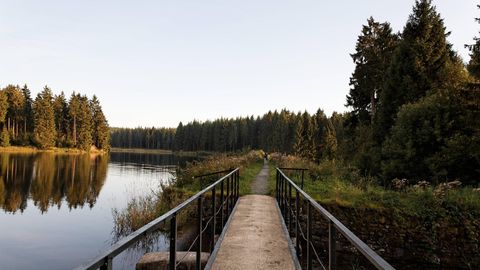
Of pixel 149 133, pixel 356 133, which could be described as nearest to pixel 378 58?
pixel 356 133

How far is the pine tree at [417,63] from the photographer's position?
934 inches

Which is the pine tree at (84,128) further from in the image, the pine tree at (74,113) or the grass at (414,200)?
the grass at (414,200)

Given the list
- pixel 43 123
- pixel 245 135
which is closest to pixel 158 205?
pixel 43 123

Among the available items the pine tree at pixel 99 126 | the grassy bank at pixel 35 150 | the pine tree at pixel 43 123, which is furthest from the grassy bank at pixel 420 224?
the pine tree at pixel 99 126

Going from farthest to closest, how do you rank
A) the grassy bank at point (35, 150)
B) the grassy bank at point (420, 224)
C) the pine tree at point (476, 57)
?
1. the grassy bank at point (35, 150)
2. the pine tree at point (476, 57)
3. the grassy bank at point (420, 224)

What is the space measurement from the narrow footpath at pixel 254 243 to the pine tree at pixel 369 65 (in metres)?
25.8

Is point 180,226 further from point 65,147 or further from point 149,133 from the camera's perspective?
point 149,133

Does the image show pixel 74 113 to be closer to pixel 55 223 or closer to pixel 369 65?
pixel 369 65

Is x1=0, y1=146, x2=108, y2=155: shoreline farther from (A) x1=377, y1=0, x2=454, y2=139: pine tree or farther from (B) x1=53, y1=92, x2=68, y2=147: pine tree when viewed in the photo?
(A) x1=377, y1=0, x2=454, y2=139: pine tree

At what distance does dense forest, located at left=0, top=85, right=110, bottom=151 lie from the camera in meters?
72.1

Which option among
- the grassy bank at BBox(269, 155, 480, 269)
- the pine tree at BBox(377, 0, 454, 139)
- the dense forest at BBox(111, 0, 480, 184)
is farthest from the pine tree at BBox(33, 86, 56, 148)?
the grassy bank at BBox(269, 155, 480, 269)

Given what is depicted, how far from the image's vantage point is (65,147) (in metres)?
79.6

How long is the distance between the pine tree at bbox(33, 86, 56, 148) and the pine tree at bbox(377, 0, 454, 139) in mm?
67514

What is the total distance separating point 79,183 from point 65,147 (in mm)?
58528
